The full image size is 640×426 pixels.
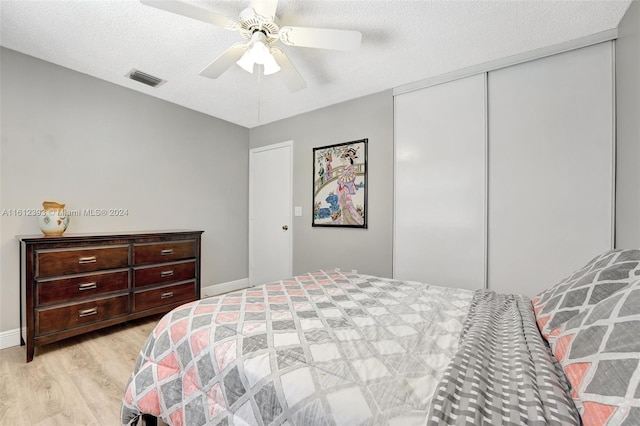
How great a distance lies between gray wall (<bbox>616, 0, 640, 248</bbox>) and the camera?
172 centimetres

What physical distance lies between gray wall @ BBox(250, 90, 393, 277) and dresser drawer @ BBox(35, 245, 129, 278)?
194 cm

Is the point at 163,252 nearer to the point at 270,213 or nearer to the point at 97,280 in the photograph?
the point at 97,280

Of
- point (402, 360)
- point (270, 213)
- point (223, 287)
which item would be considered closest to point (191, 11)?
point (402, 360)

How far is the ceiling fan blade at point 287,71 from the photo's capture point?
1939 mm

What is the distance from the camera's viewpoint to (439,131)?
2689 mm

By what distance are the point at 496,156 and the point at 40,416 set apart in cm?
359

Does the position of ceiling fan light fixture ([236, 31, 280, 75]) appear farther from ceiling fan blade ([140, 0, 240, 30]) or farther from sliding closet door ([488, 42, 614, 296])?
sliding closet door ([488, 42, 614, 296])

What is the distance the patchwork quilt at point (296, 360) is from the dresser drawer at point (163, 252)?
1.61 m

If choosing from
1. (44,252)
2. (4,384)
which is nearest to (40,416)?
(4,384)

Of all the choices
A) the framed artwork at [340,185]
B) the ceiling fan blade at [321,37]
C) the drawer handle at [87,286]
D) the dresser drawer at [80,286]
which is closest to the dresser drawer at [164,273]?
the dresser drawer at [80,286]

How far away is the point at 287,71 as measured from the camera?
2066mm

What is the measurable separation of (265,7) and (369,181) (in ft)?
6.38

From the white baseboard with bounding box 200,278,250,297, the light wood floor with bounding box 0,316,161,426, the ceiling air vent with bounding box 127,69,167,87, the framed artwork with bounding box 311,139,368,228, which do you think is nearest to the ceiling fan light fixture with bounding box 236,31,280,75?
the ceiling air vent with bounding box 127,69,167,87

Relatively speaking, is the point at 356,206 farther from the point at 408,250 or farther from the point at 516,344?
the point at 516,344
